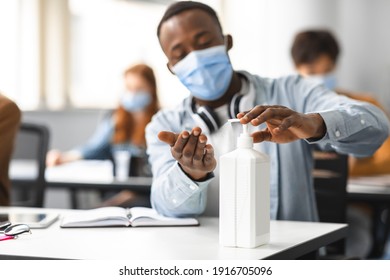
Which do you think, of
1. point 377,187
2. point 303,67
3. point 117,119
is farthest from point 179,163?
point 117,119

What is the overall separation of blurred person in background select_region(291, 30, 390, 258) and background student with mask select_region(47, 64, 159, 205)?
2.91ft

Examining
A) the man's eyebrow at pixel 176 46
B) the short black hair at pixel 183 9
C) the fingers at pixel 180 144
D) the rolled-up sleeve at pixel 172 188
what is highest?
the short black hair at pixel 183 9

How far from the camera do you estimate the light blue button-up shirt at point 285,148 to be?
154 centimetres

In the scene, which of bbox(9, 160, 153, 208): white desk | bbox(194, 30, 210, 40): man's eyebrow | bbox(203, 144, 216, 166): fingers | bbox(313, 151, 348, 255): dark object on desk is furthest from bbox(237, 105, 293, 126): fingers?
bbox(9, 160, 153, 208): white desk

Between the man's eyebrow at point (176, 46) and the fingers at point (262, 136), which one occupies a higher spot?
the man's eyebrow at point (176, 46)

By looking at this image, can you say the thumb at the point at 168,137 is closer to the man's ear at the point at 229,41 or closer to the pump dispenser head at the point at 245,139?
the pump dispenser head at the point at 245,139

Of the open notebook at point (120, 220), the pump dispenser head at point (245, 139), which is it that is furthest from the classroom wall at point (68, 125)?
the pump dispenser head at point (245, 139)

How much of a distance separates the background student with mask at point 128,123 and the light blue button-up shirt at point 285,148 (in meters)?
1.77

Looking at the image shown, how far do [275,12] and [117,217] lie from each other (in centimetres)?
446

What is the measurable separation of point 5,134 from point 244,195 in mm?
1043

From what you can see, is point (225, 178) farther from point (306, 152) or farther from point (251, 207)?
point (306, 152)

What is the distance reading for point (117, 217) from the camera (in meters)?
1.50

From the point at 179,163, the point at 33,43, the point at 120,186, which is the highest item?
the point at 33,43

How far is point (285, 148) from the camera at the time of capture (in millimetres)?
1786
